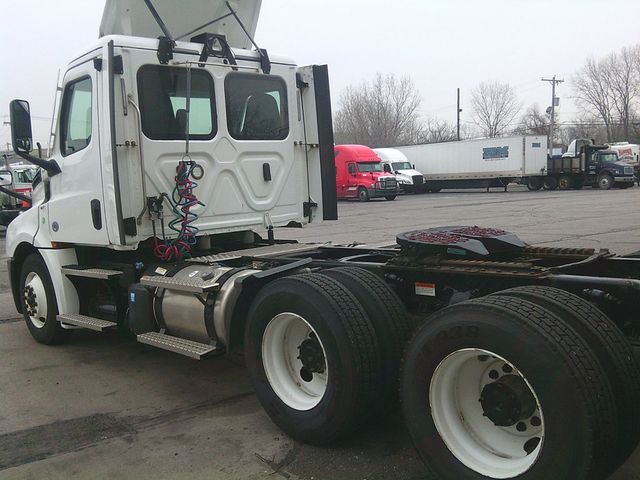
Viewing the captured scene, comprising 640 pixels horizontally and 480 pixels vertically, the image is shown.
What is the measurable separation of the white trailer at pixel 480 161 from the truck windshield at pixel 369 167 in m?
8.17

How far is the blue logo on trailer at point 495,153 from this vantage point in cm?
3909

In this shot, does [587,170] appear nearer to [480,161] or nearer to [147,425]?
[480,161]

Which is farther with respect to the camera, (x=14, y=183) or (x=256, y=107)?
(x=14, y=183)

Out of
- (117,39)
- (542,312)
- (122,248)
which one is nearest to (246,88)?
(117,39)

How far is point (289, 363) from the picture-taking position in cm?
405

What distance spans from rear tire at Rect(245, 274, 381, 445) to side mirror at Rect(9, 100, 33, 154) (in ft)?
9.51

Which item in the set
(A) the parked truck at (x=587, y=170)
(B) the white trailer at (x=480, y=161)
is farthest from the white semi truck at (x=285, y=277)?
Answer: (A) the parked truck at (x=587, y=170)

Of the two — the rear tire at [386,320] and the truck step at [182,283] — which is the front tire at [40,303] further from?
the rear tire at [386,320]

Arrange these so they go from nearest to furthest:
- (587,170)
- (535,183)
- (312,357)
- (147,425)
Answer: (312,357)
(147,425)
(587,170)
(535,183)

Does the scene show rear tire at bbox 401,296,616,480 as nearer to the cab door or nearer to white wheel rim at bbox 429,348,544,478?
white wheel rim at bbox 429,348,544,478

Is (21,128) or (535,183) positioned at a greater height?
(21,128)

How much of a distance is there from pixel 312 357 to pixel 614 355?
70.0 inches

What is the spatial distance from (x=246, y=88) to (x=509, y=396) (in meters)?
4.01

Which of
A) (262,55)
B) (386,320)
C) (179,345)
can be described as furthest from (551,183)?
(386,320)
